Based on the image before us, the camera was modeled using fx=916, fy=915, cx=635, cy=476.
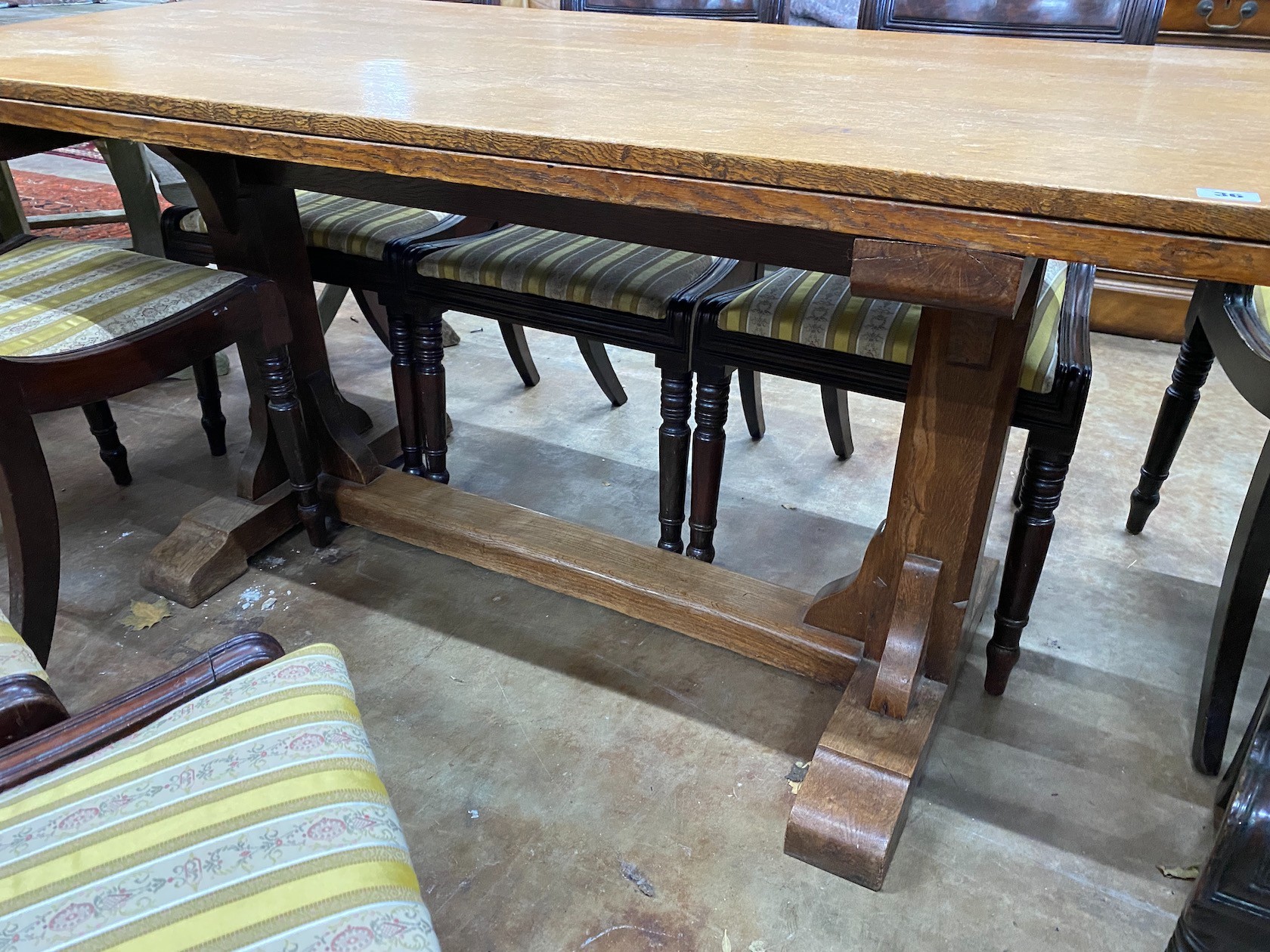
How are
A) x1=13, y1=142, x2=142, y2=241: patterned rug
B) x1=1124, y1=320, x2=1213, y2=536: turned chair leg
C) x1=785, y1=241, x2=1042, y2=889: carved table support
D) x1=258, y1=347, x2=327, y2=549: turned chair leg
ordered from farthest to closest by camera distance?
x1=13, y1=142, x2=142, y2=241: patterned rug < x1=1124, y1=320, x2=1213, y2=536: turned chair leg < x1=258, y1=347, x2=327, y2=549: turned chair leg < x1=785, y1=241, x2=1042, y2=889: carved table support

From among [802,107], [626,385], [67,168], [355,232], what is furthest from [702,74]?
[67,168]

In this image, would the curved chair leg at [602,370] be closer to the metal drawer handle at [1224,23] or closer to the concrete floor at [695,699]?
the concrete floor at [695,699]

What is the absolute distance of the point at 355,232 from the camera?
1.71 m

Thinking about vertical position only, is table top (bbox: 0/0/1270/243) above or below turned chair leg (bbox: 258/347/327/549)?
above

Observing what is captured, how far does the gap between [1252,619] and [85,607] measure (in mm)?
1917

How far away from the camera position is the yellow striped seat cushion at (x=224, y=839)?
0.57m

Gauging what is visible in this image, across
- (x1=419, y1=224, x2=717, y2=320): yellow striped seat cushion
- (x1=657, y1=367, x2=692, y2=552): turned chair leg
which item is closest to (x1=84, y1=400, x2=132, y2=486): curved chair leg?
(x1=419, y1=224, x2=717, y2=320): yellow striped seat cushion

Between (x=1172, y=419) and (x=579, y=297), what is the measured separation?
119 cm

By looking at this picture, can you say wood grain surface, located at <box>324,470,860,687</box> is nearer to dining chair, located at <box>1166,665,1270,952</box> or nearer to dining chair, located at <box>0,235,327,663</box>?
dining chair, located at <box>0,235,327,663</box>

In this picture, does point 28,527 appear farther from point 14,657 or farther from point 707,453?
point 707,453

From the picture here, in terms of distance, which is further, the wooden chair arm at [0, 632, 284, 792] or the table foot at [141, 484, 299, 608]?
the table foot at [141, 484, 299, 608]

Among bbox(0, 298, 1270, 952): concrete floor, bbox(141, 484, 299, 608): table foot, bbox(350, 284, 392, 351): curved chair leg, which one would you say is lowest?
bbox(0, 298, 1270, 952): concrete floor

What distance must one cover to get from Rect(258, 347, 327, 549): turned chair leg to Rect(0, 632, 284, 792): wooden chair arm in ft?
2.99

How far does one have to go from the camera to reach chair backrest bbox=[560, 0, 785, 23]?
199 cm
